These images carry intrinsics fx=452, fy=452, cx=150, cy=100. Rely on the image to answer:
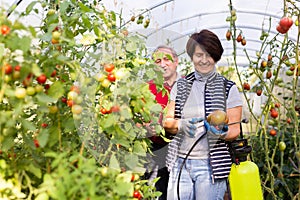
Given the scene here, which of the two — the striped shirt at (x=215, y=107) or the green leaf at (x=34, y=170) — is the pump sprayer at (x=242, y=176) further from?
the green leaf at (x=34, y=170)

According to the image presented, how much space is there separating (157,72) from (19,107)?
0.63 m

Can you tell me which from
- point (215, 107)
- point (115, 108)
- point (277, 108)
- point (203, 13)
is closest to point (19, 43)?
point (115, 108)

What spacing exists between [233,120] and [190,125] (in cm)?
21

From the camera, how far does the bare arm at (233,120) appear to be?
2.07 metres

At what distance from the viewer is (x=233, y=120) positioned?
210cm

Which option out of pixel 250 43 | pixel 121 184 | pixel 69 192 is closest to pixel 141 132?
pixel 121 184

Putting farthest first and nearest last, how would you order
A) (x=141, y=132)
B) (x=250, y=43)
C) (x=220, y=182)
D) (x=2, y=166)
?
(x=250, y=43) < (x=220, y=182) < (x=141, y=132) < (x=2, y=166)

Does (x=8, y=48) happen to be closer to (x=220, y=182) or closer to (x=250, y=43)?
(x=220, y=182)

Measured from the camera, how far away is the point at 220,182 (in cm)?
215

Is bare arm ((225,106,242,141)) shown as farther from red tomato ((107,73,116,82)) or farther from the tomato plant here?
red tomato ((107,73,116,82))

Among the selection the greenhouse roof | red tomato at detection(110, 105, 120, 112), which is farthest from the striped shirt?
the greenhouse roof

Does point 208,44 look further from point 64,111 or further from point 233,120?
point 64,111

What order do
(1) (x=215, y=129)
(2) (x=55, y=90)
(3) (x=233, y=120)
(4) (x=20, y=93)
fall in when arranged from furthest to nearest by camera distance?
(3) (x=233, y=120), (1) (x=215, y=129), (2) (x=55, y=90), (4) (x=20, y=93)

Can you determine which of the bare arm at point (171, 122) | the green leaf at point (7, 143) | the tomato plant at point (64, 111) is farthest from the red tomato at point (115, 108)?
the bare arm at point (171, 122)
